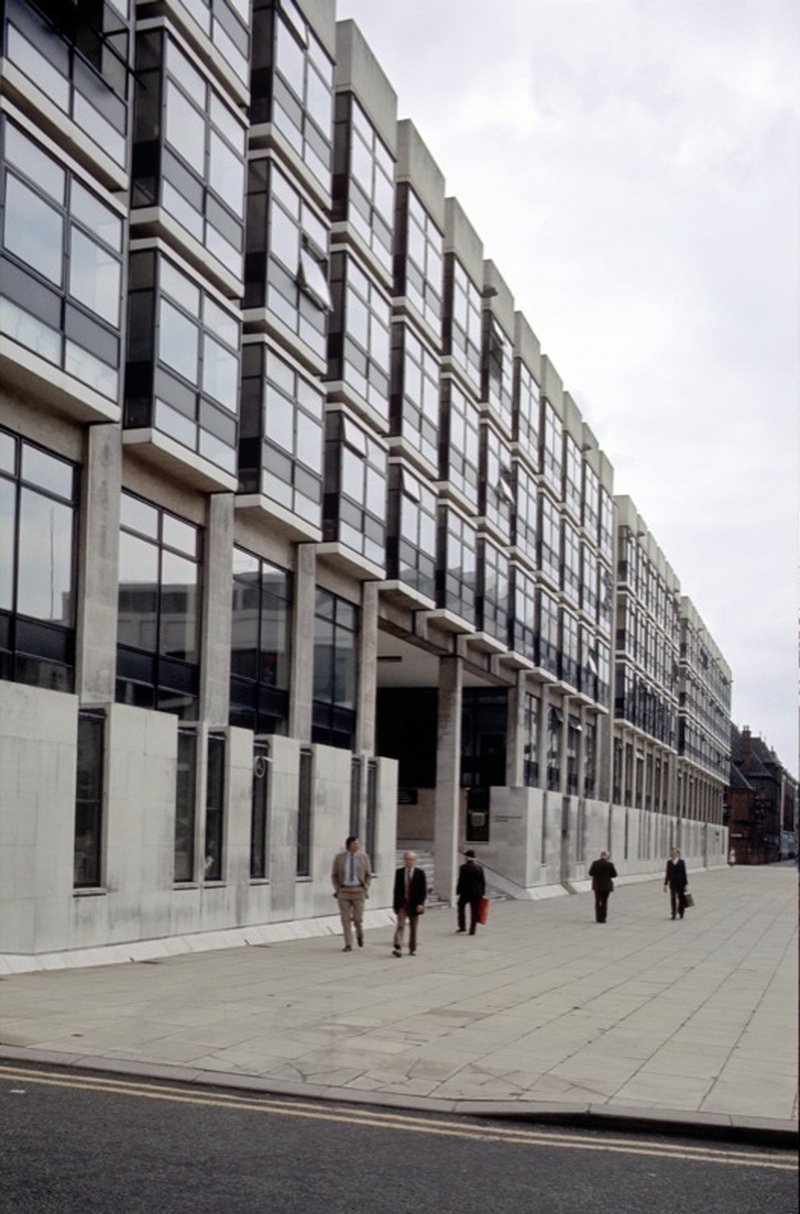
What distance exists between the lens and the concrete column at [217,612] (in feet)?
81.3

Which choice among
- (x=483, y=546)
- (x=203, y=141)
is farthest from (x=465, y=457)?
(x=203, y=141)

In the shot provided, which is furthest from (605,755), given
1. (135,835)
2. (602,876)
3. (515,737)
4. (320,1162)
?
(320,1162)

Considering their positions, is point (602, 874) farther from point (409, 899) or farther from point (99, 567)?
Answer: point (99, 567)

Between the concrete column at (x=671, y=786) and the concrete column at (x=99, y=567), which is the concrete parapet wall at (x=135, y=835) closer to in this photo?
the concrete column at (x=99, y=567)

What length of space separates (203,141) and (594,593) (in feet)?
137

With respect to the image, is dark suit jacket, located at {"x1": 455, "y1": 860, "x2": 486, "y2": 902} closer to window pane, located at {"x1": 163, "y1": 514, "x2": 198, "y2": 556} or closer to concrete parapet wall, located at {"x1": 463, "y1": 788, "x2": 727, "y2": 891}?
window pane, located at {"x1": 163, "y1": 514, "x2": 198, "y2": 556}

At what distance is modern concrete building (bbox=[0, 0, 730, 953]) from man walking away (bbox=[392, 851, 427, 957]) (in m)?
3.32

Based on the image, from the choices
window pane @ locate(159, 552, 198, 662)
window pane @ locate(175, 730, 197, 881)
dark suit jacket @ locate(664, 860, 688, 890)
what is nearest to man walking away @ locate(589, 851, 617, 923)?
dark suit jacket @ locate(664, 860, 688, 890)

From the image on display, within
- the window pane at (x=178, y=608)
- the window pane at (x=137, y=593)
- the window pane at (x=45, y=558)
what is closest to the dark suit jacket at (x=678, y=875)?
Result: the window pane at (x=178, y=608)

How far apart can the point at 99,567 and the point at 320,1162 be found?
14.1 m

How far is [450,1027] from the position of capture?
45.1ft

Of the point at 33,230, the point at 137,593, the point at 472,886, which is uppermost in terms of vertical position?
the point at 33,230

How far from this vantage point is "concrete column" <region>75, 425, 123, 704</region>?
67.6ft

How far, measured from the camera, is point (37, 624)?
19.8 m
